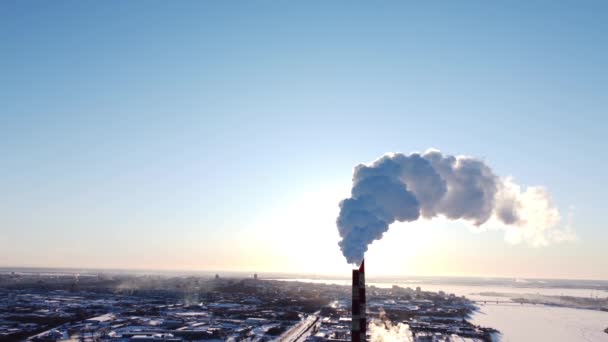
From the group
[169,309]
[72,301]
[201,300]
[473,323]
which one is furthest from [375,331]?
[72,301]

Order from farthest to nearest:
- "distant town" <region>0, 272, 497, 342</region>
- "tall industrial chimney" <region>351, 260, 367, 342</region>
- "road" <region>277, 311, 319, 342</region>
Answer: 1. "distant town" <region>0, 272, 497, 342</region>
2. "road" <region>277, 311, 319, 342</region>
3. "tall industrial chimney" <region>351, 260, 367, 342</region>

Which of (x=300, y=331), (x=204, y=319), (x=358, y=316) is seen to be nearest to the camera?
(x=358, y=316)

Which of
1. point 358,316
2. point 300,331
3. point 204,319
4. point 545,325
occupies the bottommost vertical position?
point 300,331

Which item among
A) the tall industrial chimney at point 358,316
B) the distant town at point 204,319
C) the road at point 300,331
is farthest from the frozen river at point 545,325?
the tall industrial chimney at point 358,316

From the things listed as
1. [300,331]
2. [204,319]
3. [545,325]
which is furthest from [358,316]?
[545,325]

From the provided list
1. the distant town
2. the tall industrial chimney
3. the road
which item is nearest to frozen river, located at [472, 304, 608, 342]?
the distant town

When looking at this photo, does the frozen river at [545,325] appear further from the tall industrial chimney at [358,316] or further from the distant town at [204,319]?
the tall industrial chimney at [358,316]

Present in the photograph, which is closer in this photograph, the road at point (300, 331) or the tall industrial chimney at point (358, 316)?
the tall industrial chimney at point (358, 316)

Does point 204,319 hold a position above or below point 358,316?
below

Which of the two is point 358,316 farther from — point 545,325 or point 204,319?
point 545,325

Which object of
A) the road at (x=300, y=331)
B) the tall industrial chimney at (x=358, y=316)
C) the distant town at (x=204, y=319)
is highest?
the tall industrial chimney at (x=358, y=316)

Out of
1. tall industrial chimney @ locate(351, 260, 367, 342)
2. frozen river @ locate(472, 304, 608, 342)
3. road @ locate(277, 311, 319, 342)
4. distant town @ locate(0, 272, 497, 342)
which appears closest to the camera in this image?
tall industrial chimney @ locate(351, 260, 367, 342)

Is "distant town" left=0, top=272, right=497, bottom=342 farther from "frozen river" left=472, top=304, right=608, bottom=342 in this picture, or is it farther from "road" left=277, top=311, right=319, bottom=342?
"frozen river" left=472, top=304, right=608, bottom=342
